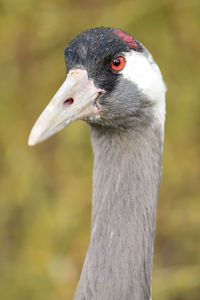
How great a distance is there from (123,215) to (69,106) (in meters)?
0.44

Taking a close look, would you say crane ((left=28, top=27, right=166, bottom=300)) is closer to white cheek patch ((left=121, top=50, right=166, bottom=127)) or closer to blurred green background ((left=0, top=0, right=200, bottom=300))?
white cheek patch ((left=121, top=50, right=166, bottom=127))

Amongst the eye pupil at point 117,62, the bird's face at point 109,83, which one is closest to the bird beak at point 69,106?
the bird's face at point 109,83

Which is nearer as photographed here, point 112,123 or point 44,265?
point 112,123

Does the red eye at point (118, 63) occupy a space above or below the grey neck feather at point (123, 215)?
above

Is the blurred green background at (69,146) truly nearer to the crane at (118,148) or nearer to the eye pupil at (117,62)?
the crane at (118,148)

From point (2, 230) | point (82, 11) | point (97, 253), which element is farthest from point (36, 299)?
point (82, 11)

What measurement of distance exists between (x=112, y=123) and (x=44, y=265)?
1958 mm

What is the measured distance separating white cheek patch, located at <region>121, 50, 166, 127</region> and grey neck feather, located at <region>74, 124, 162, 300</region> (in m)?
0.09

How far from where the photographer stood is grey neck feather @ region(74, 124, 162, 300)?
2107mm

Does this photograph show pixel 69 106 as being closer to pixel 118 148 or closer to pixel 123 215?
pixel 118 148

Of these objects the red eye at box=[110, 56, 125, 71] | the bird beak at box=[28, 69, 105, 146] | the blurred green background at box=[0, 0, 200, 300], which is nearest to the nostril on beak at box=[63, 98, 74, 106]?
the bird beak at box=[28, 69, 105, 146]

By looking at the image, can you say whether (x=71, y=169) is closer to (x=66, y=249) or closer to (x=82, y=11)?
(x=66, y=249)

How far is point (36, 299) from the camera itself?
375 cm

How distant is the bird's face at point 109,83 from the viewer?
6.77ft
